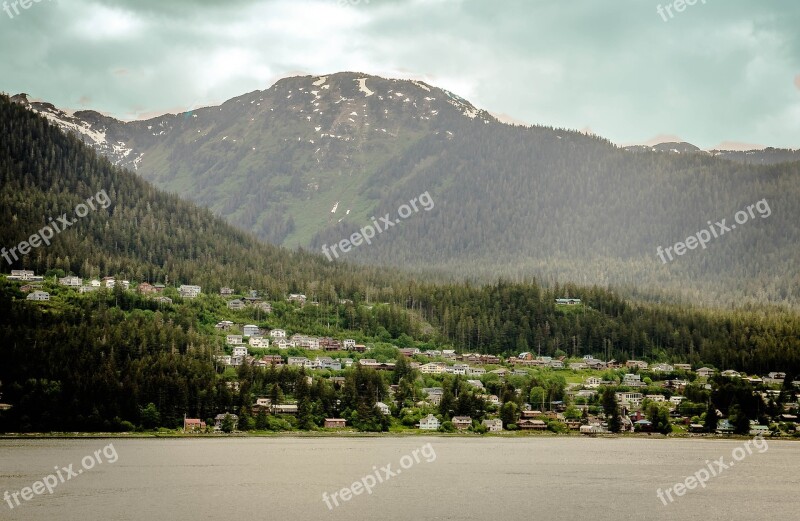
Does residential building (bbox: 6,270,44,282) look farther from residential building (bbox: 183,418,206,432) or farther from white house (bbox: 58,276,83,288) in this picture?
residential building (bbox: 183,418,206,432)

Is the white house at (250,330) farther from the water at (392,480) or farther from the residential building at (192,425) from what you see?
the water at (392,480)

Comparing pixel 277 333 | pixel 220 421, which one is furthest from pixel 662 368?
pixel 220 421

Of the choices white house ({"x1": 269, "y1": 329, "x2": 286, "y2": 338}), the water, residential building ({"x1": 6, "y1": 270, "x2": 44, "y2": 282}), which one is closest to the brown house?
the water

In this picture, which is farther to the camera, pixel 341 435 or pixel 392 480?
pixel 341 435

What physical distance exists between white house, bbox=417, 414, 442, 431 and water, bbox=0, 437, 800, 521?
23.8 feet

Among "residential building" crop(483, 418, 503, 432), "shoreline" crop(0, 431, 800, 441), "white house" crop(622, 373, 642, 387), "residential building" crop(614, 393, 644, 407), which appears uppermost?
"white house" crop(622, 373, 642, 387)

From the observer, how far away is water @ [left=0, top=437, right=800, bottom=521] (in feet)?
245

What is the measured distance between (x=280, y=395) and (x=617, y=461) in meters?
51.1

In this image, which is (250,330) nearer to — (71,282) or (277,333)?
(277,333)

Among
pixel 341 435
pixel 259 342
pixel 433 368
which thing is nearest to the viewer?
pixel 341 435

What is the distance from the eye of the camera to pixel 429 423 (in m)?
137

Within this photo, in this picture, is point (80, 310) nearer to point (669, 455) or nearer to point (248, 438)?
point (248, 438)

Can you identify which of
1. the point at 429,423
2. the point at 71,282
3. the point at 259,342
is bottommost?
the point at 429,423

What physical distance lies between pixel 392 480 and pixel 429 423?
46.5 meters
